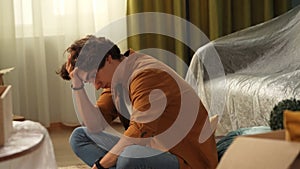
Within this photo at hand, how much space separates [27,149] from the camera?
4.98 ft

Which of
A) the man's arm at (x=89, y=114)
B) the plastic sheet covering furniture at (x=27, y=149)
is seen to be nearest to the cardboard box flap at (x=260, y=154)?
the plastic sheet covering furniture at (x=27, y=149)

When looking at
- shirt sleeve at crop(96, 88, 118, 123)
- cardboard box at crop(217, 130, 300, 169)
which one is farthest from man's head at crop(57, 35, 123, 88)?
cardboard box at crop(217, 130, 300, 169)

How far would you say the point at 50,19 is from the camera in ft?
14.5

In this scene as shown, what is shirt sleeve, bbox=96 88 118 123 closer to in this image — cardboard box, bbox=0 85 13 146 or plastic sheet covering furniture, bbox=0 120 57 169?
plastic sheet covering furniture, bbox=0 120 57 169

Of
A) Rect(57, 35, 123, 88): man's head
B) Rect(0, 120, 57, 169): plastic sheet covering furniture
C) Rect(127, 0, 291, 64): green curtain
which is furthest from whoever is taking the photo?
Rect(127, 0, 291, 64): green curtain

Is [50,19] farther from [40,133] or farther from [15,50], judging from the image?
[40,133]

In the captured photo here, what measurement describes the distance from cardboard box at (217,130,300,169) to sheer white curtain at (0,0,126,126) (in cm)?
351

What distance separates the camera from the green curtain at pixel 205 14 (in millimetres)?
4531

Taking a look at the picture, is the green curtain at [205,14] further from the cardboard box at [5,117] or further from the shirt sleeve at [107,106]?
the cardboard box at [5,117]

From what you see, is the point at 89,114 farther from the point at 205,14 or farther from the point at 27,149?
the point at 205,14

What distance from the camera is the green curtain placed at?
453 cm

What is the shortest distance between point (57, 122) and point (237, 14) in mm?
1789

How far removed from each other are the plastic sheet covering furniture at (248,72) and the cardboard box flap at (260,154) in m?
2.00

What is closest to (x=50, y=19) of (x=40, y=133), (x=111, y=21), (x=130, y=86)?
(x=111, y=21)
